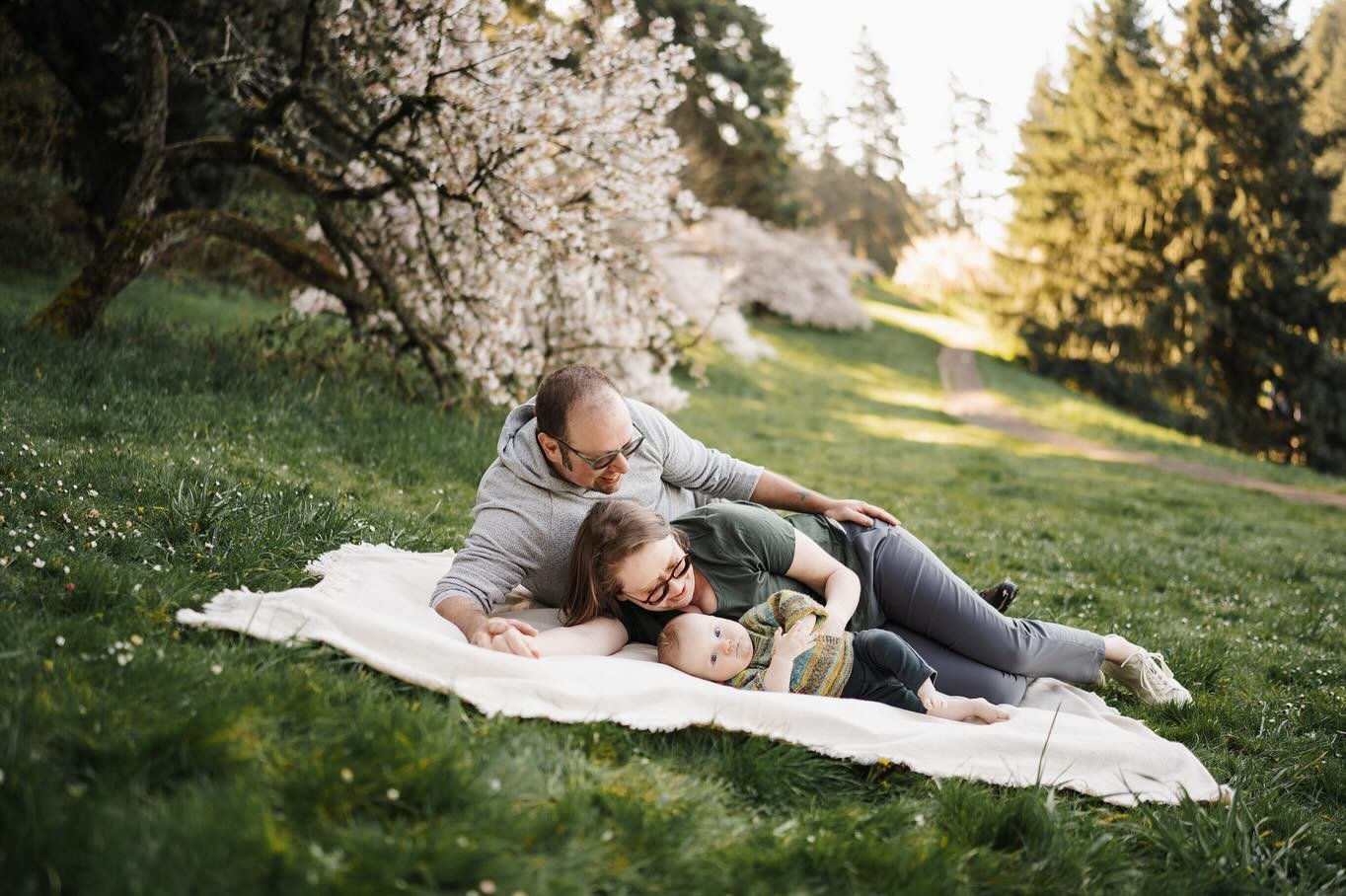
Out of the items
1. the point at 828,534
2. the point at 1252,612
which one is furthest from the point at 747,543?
the point at 1252,612

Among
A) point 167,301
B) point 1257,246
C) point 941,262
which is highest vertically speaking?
point 941,262

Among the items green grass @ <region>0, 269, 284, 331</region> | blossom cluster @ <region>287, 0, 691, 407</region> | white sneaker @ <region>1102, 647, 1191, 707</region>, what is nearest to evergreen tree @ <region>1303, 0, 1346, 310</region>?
blossom cluster @ <region>287, 0, 691, 407</region>

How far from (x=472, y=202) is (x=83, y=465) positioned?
380 cm

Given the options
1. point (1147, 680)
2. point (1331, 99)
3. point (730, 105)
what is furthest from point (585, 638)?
point (1331, 99)

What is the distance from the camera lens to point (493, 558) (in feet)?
12.2

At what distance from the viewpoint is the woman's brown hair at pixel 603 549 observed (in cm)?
345

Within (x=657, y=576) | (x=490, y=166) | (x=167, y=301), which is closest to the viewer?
(x=657, y=576)

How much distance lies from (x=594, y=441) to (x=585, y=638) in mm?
777

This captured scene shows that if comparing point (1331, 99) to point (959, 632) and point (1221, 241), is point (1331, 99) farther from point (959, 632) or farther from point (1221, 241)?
point (959, 632)

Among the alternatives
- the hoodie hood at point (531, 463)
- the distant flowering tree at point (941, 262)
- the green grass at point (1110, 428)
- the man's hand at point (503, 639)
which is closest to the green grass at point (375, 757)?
the man's hand at point (503, 639)

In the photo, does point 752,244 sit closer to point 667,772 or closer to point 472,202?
point 472,202

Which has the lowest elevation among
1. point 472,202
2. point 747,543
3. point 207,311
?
point 207,311

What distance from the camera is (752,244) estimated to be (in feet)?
103

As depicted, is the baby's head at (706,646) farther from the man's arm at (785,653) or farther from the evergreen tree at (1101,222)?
the evergreen tree at (1101,222)
